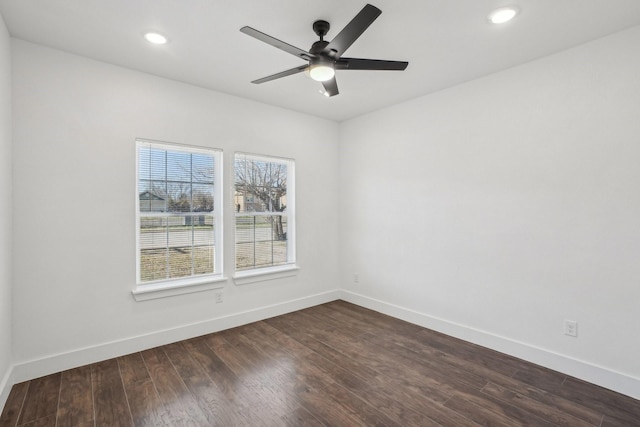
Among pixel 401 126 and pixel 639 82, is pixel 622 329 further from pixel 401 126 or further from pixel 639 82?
pixel 401 126

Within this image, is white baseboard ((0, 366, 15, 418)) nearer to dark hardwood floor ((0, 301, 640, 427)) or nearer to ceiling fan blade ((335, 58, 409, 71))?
dark hardwood floor ((0, 301, 640, 427))

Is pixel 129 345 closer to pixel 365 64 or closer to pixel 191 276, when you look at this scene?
pixel 191 276

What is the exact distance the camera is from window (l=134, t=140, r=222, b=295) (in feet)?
10.4

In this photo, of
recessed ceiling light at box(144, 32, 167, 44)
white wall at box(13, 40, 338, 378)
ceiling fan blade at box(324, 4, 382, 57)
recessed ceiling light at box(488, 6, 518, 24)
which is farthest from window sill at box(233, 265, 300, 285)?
recessed ceiling light at box(488, 6, 518, 24)

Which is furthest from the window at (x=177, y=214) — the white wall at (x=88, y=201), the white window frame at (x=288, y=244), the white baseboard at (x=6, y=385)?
the white baseboard at (x=6, y=385)

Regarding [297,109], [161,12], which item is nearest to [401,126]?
[297,109]

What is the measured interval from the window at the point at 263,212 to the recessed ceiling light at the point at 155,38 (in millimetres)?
1461

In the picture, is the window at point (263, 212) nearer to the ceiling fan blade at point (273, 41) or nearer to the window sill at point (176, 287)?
the window sill at point (176, 287)

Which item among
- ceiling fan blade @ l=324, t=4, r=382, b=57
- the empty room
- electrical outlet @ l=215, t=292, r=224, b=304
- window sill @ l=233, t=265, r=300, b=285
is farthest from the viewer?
window sill @ l=233, t=265, r=300, b=285

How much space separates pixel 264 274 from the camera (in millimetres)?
3941

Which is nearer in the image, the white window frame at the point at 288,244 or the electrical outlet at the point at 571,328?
the electrical outlet at the point at 571,328

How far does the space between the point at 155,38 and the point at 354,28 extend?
168 centimetres

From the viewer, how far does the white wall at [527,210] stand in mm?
2414

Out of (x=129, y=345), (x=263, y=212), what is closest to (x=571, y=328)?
(x=263, y=212)
